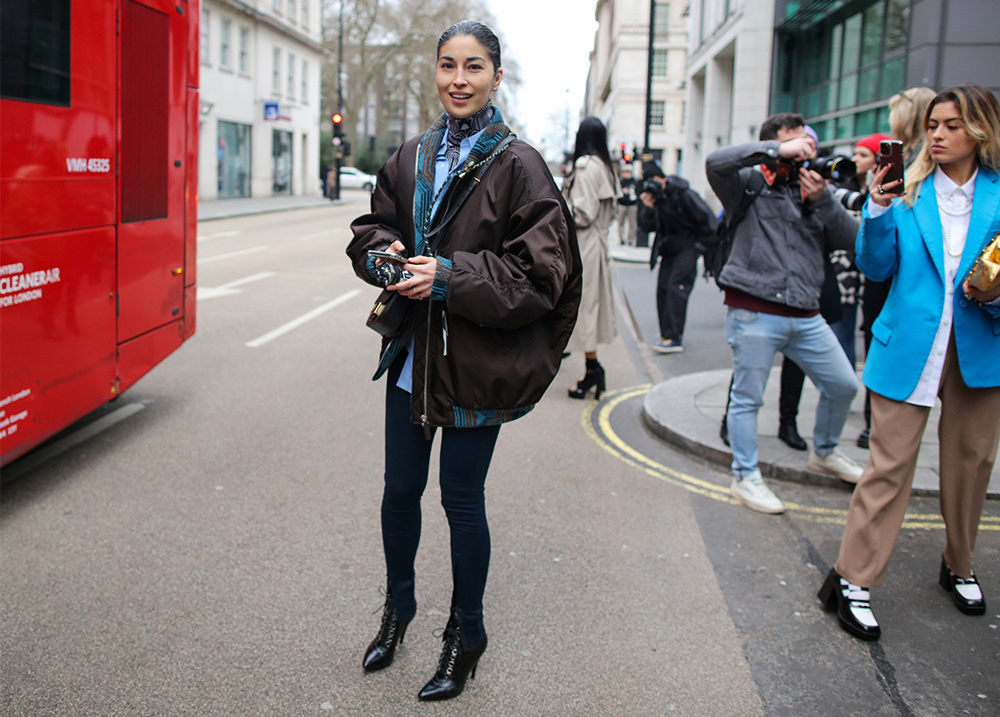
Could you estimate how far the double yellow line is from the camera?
14.9 feet

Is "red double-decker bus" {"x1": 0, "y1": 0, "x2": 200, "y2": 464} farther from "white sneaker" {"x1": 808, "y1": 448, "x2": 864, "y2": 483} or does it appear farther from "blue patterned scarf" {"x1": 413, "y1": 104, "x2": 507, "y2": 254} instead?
"white sneaker" {"x1": 808, "y1": 448, "x2": 864, "y2": 483}

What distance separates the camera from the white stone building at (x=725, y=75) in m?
25.2

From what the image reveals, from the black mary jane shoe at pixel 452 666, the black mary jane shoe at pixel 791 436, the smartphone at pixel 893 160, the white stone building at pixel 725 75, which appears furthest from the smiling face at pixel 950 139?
the white stone building at pixel 725 75

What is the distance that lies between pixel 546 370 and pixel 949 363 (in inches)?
65.1

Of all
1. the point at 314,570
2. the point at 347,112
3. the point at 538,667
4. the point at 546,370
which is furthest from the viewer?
the point at 347,112

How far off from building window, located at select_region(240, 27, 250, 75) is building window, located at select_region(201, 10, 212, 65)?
361cm

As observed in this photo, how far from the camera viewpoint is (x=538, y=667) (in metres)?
3.07

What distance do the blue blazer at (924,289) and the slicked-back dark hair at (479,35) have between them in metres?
1.57

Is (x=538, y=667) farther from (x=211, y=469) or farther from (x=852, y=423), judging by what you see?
(x=852, y=423)

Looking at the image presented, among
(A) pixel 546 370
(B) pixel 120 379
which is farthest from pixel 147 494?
(A) pixel 546 370

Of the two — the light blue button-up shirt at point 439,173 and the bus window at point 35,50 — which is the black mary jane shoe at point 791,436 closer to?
the light blue button-up shirt at point 439,173

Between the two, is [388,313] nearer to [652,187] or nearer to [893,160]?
[893,160]

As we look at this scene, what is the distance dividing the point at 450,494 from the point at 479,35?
1364 millimetres

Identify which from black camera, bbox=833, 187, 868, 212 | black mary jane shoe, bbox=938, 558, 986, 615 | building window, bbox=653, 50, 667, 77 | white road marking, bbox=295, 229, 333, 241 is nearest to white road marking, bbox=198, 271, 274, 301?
white road marking, bbox=295, 229, 333, 241
